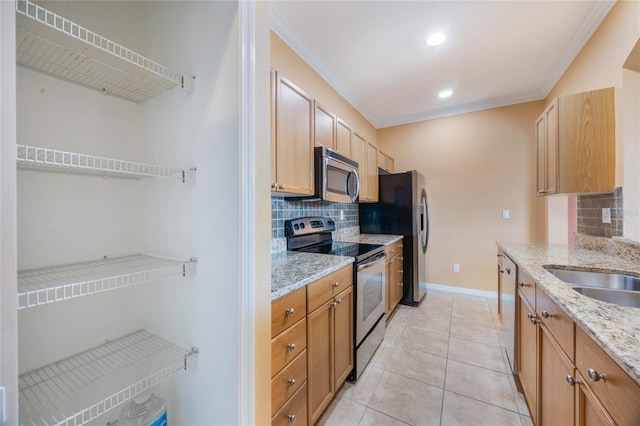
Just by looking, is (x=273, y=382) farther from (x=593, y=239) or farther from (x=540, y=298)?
(x=593, y=239)

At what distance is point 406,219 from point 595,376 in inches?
97.4

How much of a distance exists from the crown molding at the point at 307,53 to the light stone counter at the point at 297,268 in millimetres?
1700

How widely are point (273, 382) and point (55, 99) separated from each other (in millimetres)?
1302

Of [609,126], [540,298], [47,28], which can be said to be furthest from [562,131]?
[47,28]

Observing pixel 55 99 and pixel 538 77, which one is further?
pixel 538 77

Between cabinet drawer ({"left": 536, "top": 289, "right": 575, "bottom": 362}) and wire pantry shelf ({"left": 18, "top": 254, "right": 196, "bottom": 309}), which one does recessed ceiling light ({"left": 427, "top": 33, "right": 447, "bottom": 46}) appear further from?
wire pantry shelf ({"left": 18, "top": 254, "right": 196, "bottom": 309})

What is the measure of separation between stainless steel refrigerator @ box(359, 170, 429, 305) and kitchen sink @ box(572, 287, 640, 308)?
75.6 inches

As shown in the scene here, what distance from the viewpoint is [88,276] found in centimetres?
73

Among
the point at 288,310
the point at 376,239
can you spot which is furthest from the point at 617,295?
the point at 376,239

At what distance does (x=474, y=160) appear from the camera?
359cm

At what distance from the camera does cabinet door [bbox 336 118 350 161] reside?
2293 mm

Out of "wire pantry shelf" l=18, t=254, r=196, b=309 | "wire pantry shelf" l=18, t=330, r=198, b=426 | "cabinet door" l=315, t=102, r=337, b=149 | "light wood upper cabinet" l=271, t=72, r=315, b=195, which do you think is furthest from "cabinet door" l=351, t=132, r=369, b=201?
"wire pantry shelf" l=18, t=330, r=198, b=426

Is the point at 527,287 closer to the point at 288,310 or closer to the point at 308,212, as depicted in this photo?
the point at 288,310

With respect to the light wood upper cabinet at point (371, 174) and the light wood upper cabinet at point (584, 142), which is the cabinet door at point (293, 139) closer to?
the light wood upper cabinet at point (371, 174)
